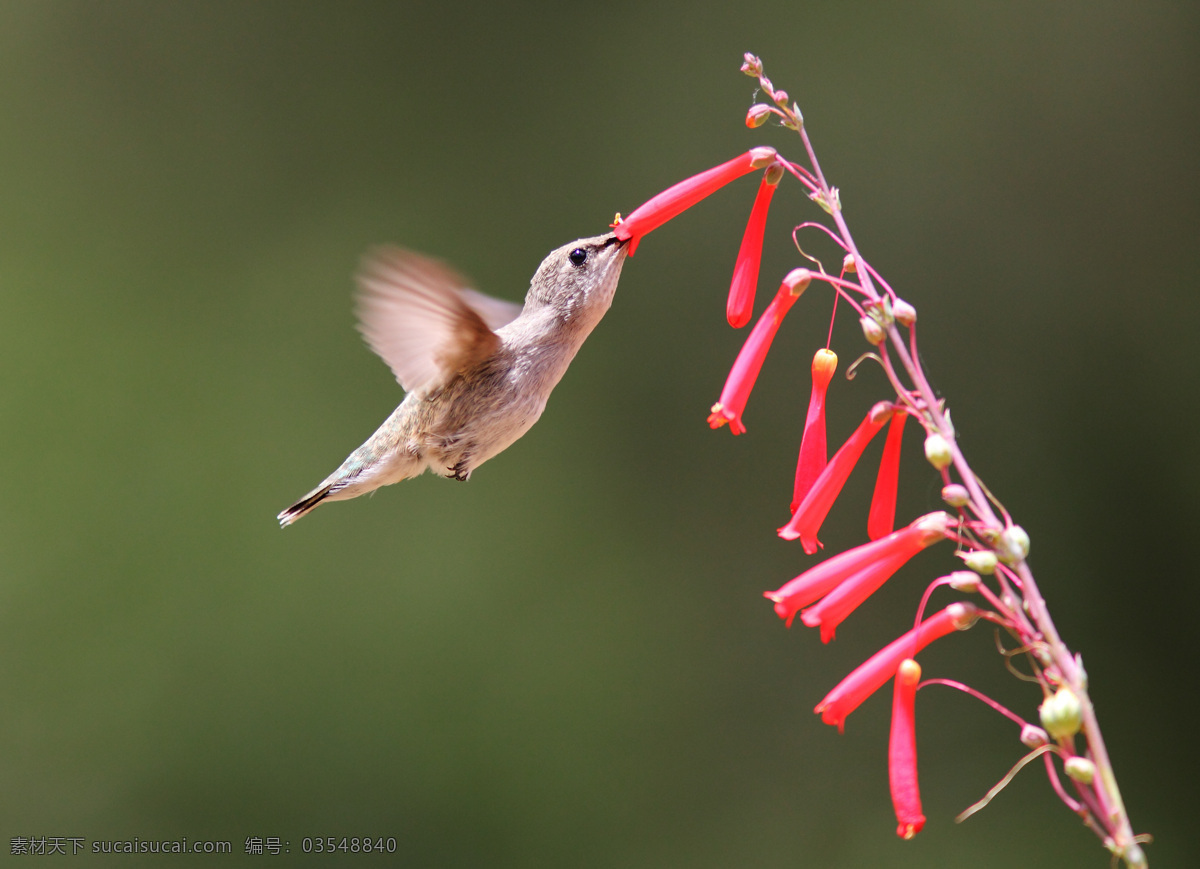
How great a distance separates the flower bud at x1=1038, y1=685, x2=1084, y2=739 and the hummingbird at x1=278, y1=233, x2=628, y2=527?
47.7 inches

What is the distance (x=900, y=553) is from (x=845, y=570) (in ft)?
0.31

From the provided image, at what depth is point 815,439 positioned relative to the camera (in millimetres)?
1525

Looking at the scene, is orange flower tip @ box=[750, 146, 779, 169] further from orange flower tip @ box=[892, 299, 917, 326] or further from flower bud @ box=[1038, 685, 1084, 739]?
flower bud @ box=[1038, 685, 1084, 739]

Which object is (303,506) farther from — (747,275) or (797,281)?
(797,281)

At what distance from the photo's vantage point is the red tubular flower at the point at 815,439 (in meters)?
1.50

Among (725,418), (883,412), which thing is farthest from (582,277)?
(883,412)

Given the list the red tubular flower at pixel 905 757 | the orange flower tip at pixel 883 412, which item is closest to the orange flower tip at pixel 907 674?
the red tubular flower at pixel 905 757

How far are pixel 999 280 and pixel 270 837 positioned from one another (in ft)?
12.3

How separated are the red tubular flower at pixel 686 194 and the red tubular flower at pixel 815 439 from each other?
31 centimetres

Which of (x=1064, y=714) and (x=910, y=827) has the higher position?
(x=1064, y=714)

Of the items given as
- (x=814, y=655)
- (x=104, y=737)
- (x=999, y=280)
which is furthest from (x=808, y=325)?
(x=104, y=737)

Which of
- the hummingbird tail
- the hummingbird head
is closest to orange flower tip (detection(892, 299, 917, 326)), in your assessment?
the hummingbird head

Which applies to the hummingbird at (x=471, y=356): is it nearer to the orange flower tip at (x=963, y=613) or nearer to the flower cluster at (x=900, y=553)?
the flower cluster at (x=900, y=553)

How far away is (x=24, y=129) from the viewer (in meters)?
4.39
